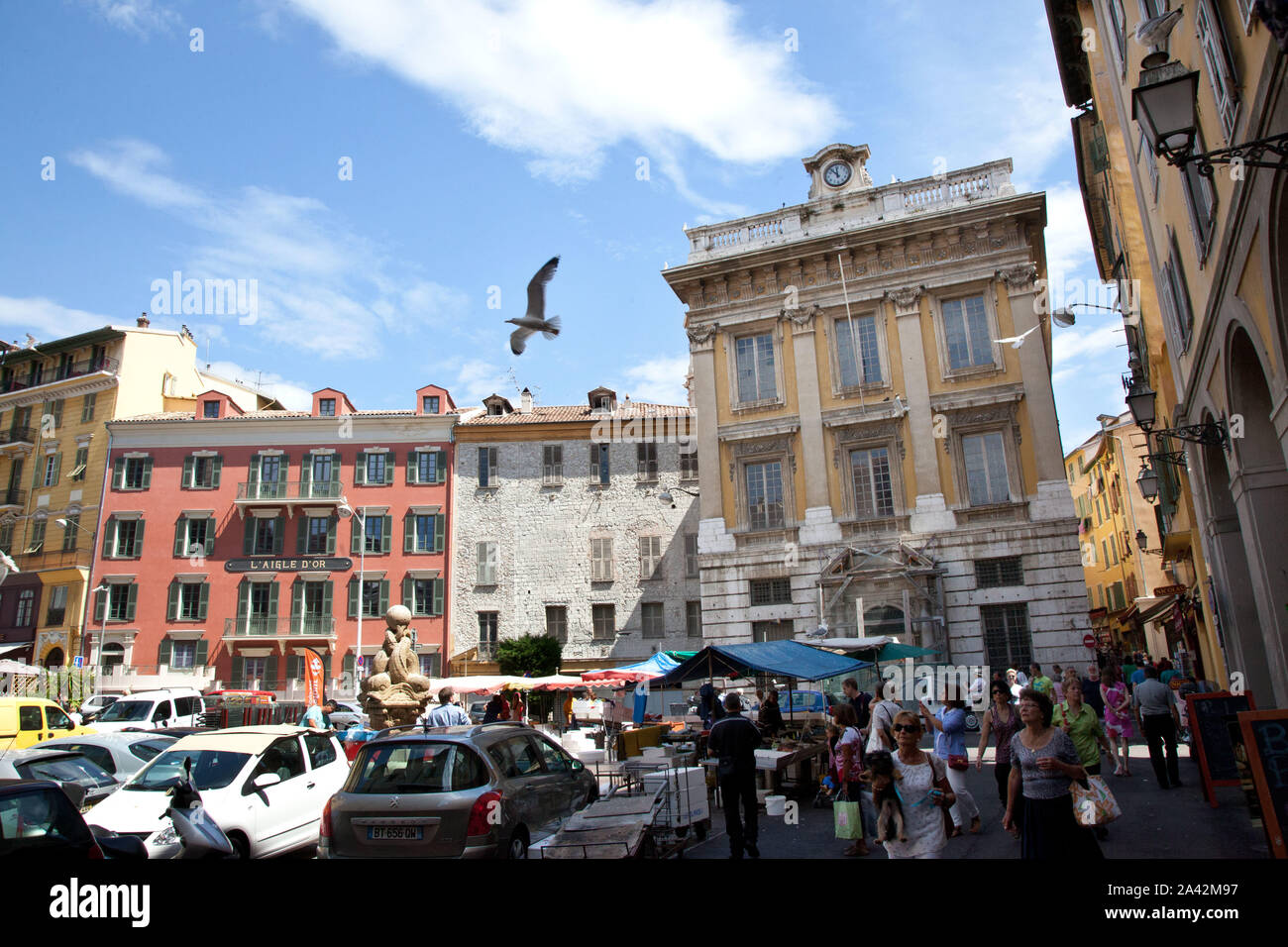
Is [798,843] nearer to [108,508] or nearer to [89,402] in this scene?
[108,508]

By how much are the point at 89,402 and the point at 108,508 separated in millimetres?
6370

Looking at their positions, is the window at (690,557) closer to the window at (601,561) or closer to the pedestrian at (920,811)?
the window at (601,561)

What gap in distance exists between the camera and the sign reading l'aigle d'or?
127ft

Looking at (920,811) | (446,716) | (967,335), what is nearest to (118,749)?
(446,716)

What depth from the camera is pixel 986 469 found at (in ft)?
85.1

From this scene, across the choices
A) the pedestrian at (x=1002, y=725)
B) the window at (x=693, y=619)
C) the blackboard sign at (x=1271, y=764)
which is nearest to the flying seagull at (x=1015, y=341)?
the window at (x=693, y=619)

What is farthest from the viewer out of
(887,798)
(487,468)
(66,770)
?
(487,468)

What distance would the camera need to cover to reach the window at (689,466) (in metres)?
38.6

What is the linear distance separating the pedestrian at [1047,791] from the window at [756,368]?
76.1ft

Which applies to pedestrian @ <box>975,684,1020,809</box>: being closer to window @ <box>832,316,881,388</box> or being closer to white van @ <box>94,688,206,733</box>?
white van @ <box>94,688,206,733</box>

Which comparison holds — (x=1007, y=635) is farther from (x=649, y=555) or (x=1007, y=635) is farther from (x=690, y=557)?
(x=649, y=555)

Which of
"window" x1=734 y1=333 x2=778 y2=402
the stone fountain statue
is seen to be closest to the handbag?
the stone fountain statue

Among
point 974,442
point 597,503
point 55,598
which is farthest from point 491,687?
point 55,598

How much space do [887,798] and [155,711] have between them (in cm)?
2001
